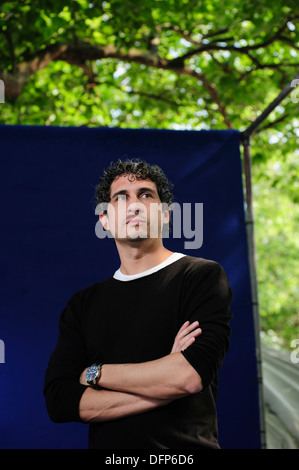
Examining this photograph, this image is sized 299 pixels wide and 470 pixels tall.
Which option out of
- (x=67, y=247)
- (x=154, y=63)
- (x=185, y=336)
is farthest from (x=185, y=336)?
(x=154, y=63)

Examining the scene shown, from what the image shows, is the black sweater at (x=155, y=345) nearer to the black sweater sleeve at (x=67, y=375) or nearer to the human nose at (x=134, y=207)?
the black sweater sleeve at (x=67, y=375)

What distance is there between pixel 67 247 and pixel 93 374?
2.84 feet

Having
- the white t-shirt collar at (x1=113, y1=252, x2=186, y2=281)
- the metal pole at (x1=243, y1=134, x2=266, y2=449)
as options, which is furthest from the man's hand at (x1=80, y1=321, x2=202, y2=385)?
the metal pole at (x1=243, y1=134, x2=266, y2=449)

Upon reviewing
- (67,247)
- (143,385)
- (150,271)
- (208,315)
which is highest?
(67,247)

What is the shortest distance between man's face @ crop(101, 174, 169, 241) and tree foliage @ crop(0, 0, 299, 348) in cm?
276

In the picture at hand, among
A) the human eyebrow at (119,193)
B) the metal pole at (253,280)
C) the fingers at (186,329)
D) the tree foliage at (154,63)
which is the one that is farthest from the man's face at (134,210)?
the tree foliage at (154,63)

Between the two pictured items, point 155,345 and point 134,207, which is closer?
point 155,345

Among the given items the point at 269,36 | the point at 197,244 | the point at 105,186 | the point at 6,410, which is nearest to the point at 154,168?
the point at 105,186

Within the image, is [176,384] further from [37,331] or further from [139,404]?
[37,331]

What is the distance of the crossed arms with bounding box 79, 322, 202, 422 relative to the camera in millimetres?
1599

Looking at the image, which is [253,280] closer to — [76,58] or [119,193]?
[119,193]

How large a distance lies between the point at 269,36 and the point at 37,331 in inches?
170

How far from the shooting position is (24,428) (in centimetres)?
228

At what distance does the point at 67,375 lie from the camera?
1782mm
